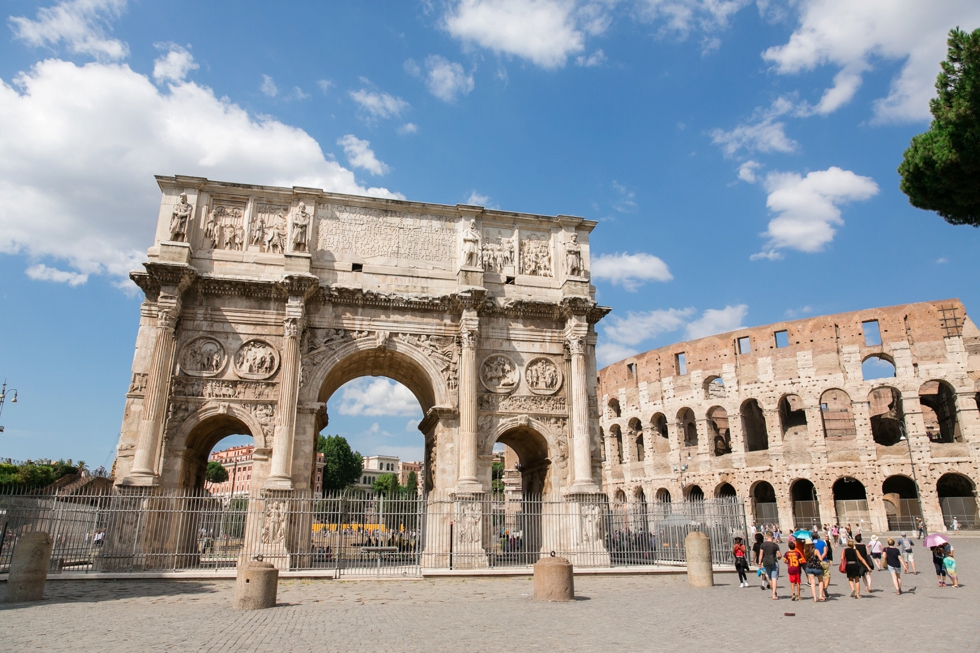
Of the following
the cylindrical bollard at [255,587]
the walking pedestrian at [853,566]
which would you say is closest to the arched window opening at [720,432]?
the walking pedestrian at [853,566]

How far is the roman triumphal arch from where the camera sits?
17.7m

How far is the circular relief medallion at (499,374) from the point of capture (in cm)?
1975

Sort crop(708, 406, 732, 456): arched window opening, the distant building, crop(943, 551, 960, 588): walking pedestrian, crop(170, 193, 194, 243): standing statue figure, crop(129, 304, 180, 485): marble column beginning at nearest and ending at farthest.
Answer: crop(943, 551, 960, 588): walking pedestrian, crop(129, 304, 180, 485): marble column, crop(170, 193, 194, 243): standing statue figure, crop(708, 406, 732, 456): arched window opening, the distant building

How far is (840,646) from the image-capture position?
7.36 meters

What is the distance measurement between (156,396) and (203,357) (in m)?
1.76

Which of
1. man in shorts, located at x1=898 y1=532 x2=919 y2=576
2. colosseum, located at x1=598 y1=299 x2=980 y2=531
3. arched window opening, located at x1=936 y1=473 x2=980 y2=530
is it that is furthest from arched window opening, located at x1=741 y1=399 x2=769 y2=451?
man in shorts, located at x1=898 y1=532 x2=919 y2=576

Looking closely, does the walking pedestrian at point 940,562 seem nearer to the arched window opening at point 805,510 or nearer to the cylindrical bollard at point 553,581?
the cylindrical bollard at point 553,581

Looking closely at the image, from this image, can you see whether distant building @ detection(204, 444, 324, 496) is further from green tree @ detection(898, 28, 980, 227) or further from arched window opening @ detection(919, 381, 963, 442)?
green tree @ detection(898, 28, 980, 227)

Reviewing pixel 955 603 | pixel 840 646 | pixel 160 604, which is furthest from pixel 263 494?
pixel 955 603

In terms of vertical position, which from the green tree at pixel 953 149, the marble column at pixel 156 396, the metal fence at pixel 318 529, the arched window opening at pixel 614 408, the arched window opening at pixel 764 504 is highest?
the arched window opening at pixel 614 408

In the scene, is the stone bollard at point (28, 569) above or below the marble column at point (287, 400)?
below

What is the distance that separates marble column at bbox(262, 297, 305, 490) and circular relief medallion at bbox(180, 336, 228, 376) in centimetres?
181

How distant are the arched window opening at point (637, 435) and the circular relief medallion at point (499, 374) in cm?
2560

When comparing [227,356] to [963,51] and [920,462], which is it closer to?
[963,51]
